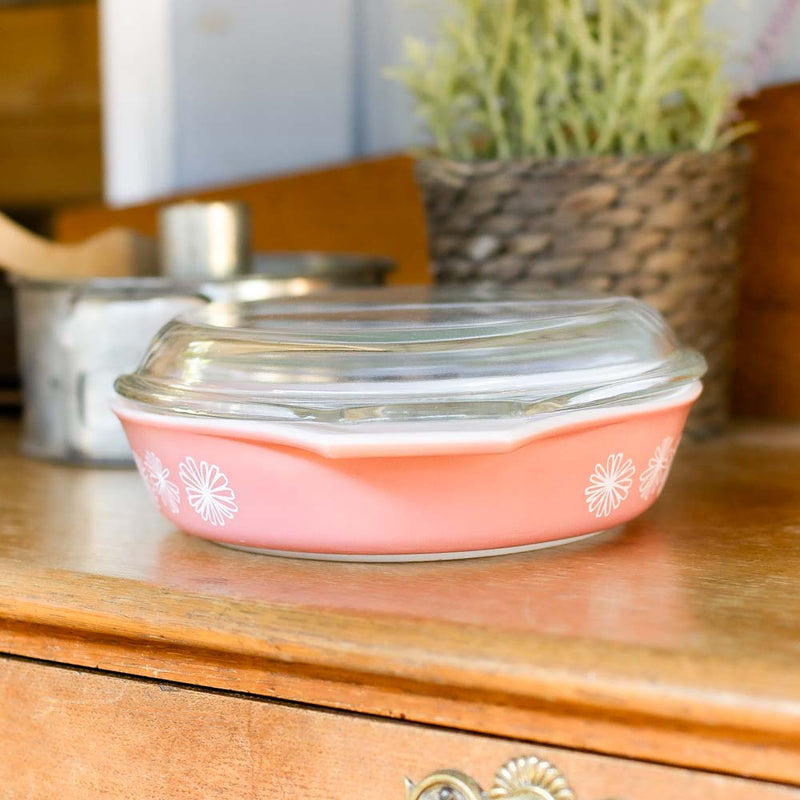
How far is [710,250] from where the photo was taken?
669 millimetres

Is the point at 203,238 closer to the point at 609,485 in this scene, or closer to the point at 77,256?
the point at 77,256

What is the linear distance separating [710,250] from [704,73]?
0.34 ft

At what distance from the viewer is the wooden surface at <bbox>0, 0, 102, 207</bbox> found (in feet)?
5.85

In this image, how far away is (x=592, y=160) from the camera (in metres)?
0.63

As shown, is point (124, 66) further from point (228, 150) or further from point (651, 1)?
point (651, 1)

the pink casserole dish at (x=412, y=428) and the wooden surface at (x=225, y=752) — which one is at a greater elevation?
the pink casserole dish at (x=412, y=428)

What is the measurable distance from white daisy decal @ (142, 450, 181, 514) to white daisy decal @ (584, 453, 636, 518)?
0.17 m

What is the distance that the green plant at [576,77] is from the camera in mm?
643

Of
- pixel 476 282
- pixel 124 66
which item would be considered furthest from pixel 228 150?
pixel 476 282

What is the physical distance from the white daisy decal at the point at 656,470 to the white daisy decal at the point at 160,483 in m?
0.19

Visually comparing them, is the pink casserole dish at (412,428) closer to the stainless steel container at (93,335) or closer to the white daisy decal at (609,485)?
the white daisy decal at (609,485)

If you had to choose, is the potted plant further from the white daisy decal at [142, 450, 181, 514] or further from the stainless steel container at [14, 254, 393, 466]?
the white daisy decal at [142, 450, 181, 514]

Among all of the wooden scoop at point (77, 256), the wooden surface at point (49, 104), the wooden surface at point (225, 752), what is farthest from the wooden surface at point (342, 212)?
the wooden surface at point (49, 104)

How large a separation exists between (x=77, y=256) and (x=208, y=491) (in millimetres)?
342
